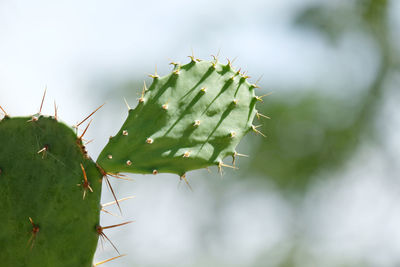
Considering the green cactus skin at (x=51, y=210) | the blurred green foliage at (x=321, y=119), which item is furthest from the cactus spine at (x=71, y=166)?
the blurred green foliage at (x=321, y=119)

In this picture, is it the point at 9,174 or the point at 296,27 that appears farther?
the point at 296,27

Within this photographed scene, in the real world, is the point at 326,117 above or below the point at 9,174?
above

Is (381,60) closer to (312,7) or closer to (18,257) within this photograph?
(312,7)

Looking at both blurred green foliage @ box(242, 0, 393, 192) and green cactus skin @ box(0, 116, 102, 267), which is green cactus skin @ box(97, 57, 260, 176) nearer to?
green cactus skin @ box(0, 116, 102, 267)

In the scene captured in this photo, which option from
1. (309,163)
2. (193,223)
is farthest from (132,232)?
(309,163)

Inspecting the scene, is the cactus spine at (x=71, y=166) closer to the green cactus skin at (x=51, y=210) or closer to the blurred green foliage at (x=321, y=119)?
the green cactus skin at (x=51, y=210)

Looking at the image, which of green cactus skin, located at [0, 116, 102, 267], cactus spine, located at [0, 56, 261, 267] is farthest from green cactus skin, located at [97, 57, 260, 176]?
green cactus skin, located at [0, 116, 102, 267]

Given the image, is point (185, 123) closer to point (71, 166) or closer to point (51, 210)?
point (71, 166)
